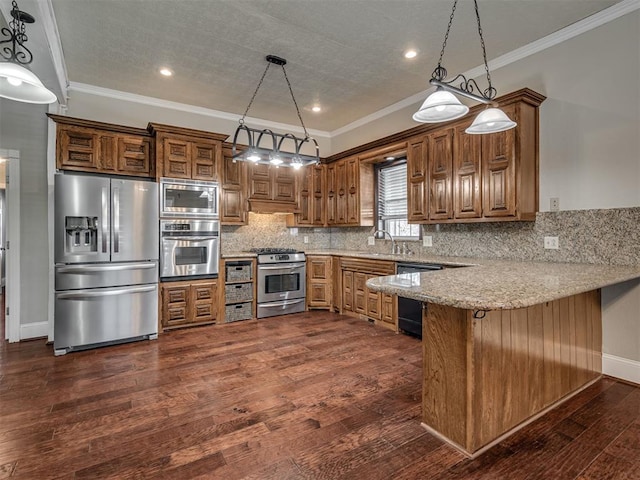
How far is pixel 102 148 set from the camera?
3941mm

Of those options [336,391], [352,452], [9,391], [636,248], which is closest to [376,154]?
[636,248]

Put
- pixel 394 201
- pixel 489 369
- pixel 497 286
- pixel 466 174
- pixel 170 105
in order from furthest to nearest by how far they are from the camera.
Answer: pixel 394 201 < pixel 170 105 < pixel 466 174 < pixel 489 369 < pixel 497 286

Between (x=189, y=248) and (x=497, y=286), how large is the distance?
353cm

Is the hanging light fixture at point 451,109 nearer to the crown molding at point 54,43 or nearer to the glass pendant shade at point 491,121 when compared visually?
the glass pendant shade at point 491,121

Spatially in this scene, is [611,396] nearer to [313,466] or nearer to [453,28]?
[313,466]

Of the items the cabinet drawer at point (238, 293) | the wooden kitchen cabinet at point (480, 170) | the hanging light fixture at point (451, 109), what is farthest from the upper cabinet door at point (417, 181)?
the cabinet drawer at point (238, 293)

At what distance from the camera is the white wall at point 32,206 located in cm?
372

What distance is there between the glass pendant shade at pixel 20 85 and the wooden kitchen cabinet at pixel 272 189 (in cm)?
286

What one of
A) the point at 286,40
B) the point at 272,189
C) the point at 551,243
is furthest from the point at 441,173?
the point at 272,189

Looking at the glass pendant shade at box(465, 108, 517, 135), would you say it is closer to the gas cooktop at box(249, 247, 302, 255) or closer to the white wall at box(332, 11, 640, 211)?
the white wall at box(332, 11, 640, 211)

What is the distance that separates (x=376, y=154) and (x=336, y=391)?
3.26m

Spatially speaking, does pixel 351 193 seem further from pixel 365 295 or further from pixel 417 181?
pixel 365 295

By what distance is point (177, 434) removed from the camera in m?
2.01

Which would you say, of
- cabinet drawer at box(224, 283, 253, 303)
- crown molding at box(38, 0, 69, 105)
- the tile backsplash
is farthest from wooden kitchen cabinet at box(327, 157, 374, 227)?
crown molding at box(38, 0, 69, 105)
